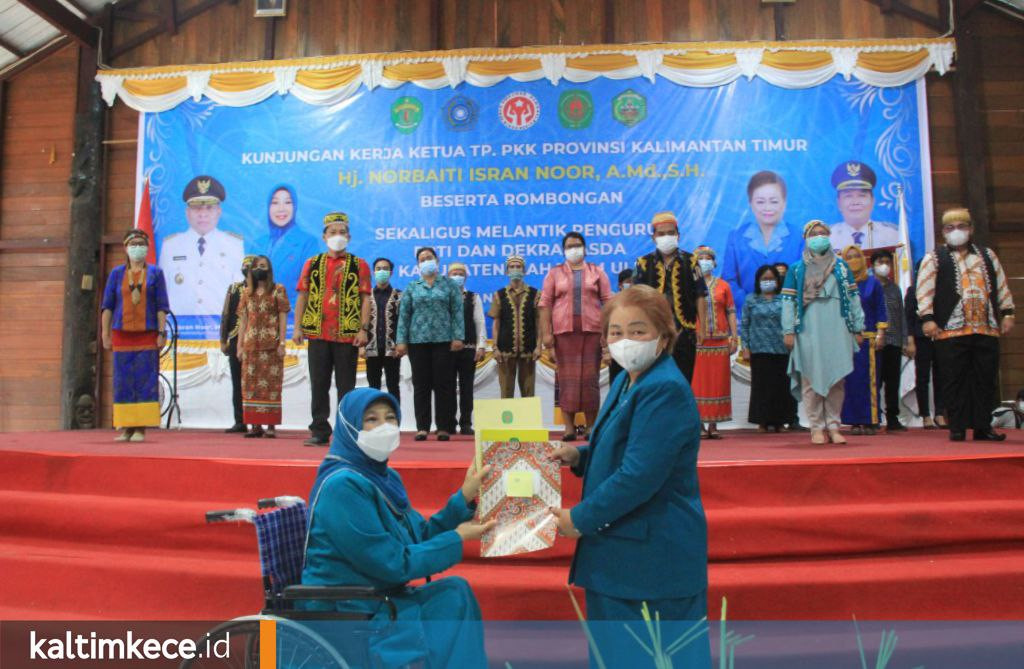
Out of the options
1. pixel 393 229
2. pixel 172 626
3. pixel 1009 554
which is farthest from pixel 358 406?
pixel 393 229

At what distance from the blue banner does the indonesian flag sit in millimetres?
72

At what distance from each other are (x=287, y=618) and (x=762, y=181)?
6.21 m

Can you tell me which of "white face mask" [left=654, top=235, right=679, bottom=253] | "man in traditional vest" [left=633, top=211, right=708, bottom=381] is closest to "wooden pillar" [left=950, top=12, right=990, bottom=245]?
"man in traditional vest" [left=633, top=211, right=708, bottom=381]

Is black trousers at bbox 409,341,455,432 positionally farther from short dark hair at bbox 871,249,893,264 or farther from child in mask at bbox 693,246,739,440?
short dark hair at bbox 871,249,893,264

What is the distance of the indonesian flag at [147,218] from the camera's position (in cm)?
734

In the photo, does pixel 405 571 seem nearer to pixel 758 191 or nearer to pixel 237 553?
pixel 237 553

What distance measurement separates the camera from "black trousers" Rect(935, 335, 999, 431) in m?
4.23

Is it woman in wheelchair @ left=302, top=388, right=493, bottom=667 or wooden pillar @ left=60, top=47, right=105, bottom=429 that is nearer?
woman in wheelchair @ left=302, top=388, right=493, bottom=667

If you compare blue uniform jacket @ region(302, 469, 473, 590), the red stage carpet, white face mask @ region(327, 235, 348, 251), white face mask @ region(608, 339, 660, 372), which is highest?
white face mask @ region(327, 235, 348, 251)

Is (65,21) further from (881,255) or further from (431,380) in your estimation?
(881,255)

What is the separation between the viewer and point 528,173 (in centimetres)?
702

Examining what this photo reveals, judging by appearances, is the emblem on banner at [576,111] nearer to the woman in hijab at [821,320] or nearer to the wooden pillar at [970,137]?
the woman in hijab at [821,320]

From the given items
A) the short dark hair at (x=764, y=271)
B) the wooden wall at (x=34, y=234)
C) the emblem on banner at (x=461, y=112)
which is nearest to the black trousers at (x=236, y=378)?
the wooden wall at (x=34, y=234)

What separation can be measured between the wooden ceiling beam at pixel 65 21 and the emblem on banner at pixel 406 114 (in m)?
3.24
